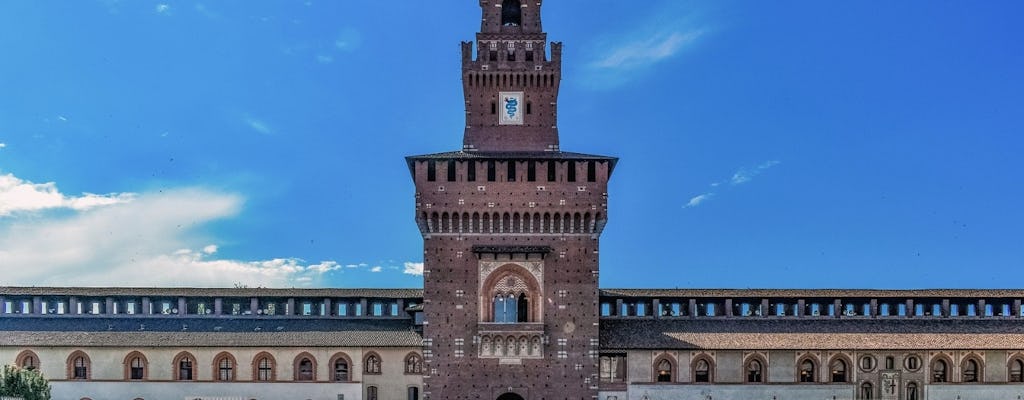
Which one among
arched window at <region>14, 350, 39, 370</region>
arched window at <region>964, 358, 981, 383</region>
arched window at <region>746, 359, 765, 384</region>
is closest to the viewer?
arched window at <region>746, 359, 765, 384</region>

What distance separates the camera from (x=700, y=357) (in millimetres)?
58719

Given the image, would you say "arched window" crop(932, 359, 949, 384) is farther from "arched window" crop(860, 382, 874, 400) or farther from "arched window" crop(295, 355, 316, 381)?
"arched window" crop(295, 355, 316, 381)

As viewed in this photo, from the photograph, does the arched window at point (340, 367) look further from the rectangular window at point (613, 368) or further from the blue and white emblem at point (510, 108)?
the blue and white emblem at point (510, 108)

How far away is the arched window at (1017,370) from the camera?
59.5 meters

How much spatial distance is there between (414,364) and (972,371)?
111ft

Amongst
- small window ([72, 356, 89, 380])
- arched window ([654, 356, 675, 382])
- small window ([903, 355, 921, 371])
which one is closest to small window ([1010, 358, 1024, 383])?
small window ([903, 355, 921, 371])

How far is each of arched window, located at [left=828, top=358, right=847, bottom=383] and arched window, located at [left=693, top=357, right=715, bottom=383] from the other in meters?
7.26

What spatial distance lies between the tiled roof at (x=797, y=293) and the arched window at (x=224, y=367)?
23.3m

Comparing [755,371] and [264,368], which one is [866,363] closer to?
[755,371]

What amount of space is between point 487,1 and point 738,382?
2726 centimetres

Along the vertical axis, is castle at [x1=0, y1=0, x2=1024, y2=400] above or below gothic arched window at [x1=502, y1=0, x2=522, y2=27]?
below

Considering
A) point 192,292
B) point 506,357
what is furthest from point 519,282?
point 192,292

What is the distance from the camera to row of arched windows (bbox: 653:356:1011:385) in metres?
58.7

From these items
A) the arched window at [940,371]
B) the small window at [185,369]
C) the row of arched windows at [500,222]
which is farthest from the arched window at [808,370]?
the small window at [185,369]
